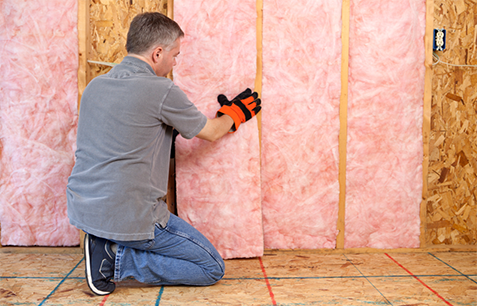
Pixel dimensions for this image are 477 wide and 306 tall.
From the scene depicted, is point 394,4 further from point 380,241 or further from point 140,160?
point 140,160

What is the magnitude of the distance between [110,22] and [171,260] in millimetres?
1821

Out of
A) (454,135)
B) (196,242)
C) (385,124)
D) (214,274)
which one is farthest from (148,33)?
(454,135)

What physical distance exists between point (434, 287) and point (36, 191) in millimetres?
2828

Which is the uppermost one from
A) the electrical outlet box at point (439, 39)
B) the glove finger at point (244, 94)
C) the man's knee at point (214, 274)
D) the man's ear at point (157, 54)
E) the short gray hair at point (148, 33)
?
the electrical outlet box at point (439, 39)

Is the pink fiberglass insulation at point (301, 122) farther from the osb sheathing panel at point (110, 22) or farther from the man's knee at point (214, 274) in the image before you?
the osb sheathing panel at point (110, 22)

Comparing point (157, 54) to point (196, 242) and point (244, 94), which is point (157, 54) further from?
point (196, 242)

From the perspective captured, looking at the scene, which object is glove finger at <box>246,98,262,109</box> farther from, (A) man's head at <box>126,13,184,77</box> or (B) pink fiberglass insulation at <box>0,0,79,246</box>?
(B) pink fiberglass insulation at <box>0,0,79,246</box>

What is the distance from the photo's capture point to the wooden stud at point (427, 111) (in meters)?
2.62

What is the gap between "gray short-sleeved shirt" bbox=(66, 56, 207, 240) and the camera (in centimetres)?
184

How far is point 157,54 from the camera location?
6.60ft

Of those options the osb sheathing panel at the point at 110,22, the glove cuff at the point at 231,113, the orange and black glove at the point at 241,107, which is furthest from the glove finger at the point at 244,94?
the osb sheathing panel at the point at 110,22

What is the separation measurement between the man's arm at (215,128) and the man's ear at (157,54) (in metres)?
0.46

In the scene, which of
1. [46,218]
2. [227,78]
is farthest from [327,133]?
[46,218]

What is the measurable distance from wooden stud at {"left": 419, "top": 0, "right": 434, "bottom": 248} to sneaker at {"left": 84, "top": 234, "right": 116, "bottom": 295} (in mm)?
2291
